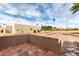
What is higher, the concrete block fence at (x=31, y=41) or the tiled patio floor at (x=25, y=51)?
the concrete block fence at (x=31, y=41)

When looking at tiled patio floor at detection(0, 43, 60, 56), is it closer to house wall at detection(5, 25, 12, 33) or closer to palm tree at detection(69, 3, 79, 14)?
house wall at detection(5, 25, 12, 33)

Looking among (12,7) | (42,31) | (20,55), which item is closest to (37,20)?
(42,31)

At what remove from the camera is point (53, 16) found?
1.56 m

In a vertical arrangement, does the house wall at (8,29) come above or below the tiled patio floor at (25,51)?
above

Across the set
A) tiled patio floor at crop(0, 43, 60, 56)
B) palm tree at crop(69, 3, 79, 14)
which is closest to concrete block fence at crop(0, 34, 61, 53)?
tiled patio floor at crop(0, 43, 60, 56)

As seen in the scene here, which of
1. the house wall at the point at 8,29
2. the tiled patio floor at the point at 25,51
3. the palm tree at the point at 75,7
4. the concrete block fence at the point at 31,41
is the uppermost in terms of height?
the palm tree at the point at 75,7

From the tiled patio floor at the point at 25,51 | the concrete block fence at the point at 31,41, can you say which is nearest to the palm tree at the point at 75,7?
the concrete block fence at the point at 31,41

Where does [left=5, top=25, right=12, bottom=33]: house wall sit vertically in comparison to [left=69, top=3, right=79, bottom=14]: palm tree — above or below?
below

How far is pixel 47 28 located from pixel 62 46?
25cm

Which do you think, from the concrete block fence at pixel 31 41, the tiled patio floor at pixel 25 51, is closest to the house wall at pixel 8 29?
the concrete block fence at pixel 31 41

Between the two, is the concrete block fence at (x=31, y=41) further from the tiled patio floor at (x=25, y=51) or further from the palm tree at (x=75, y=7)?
the palm tree at (x=75, y=7)

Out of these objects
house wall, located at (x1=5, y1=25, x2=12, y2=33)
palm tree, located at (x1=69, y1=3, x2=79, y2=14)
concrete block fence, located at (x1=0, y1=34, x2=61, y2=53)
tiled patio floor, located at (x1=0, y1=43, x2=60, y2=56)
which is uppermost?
palm tree, located at (x1=69, y1=3, x2=79, y2=14)

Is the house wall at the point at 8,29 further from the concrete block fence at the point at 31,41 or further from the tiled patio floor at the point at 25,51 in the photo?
the tiled patio floor at the point at 25,51

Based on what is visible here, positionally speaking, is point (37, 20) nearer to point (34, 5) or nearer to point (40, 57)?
point (34, 5)
